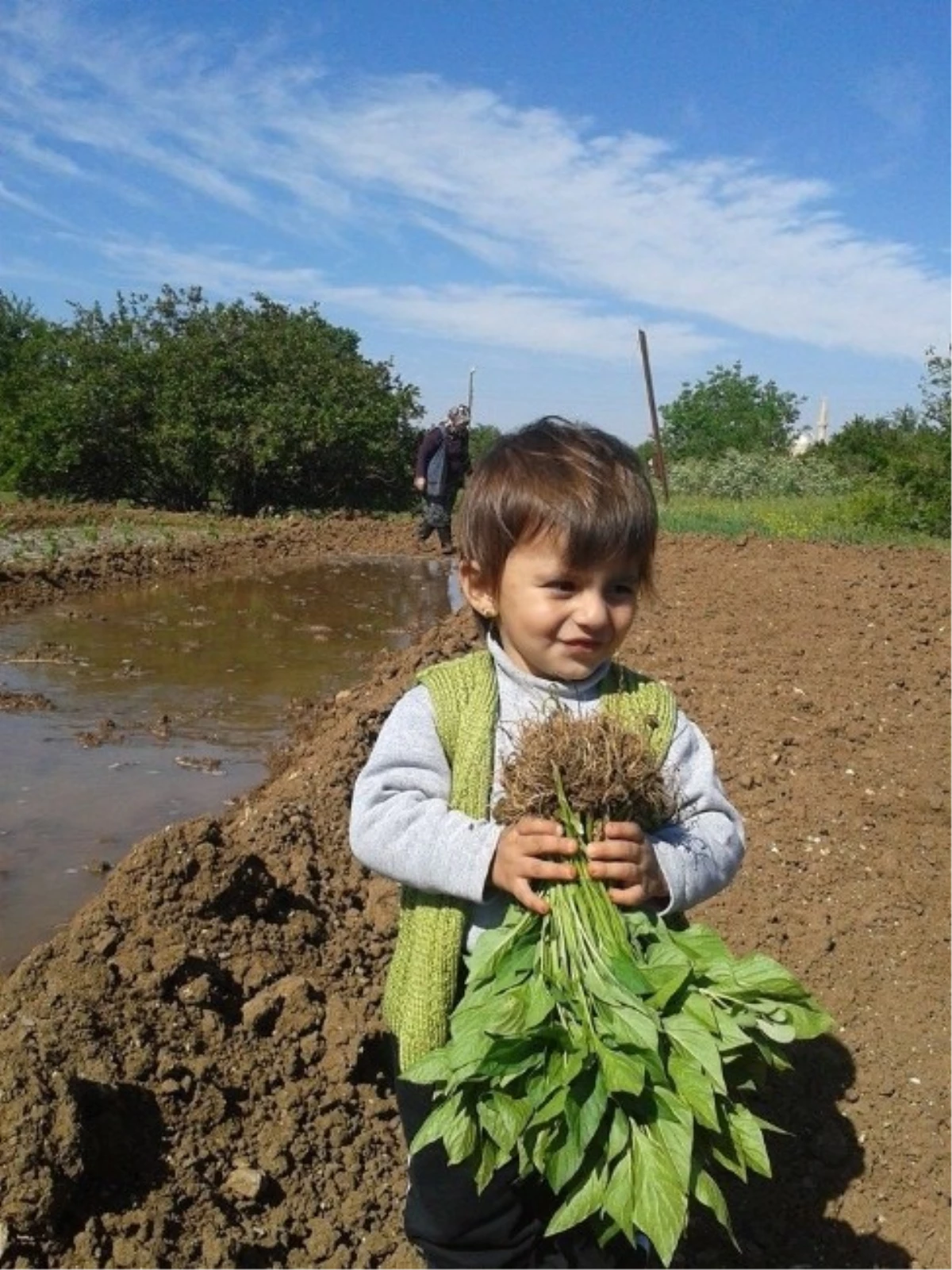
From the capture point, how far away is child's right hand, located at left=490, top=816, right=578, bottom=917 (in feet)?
6.57

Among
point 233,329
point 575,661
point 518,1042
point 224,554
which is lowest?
point 224,554

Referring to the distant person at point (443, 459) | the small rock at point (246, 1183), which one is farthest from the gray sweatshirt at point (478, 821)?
the distant person at point (443, 459)

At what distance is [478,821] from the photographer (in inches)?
87.0

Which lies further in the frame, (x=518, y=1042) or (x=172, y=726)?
(x=172, y=726)

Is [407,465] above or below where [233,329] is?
below

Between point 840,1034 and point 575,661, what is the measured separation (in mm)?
2277

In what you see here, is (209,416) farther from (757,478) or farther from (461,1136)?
Answer: (461,1136)

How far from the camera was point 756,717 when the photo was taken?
7.00m

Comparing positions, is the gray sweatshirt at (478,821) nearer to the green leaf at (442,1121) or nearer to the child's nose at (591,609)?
the child's nose at (591,609)

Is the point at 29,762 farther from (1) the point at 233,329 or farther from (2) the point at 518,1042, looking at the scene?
(1) the point at 233,329

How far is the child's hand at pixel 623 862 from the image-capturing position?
6.61ft

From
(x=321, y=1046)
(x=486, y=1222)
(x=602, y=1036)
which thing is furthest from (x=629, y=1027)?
(x=321, y=1046)

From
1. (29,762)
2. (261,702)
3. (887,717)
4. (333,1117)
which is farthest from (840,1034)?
(261,702)

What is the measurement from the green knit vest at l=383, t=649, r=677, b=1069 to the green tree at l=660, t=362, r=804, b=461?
56.0 metres
